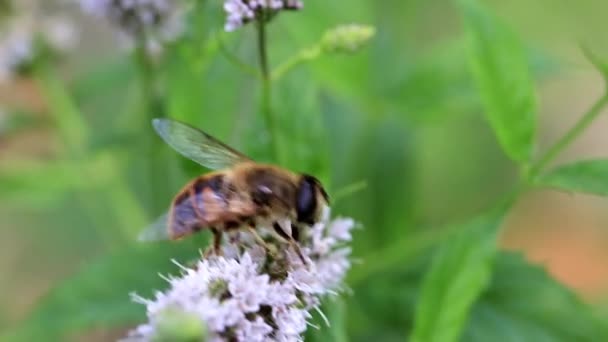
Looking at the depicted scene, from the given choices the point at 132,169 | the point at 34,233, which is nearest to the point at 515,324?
the point at 132,169

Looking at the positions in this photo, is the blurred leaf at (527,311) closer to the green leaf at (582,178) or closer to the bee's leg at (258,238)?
the green leaf at (582,178)

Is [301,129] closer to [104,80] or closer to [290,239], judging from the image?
[290,239]

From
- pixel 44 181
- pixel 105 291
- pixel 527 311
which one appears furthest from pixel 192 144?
pixel 44 181

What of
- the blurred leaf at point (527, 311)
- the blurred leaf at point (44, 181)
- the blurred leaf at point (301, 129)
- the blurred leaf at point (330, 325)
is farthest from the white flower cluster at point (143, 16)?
the blurred leaf at point (527, 311)

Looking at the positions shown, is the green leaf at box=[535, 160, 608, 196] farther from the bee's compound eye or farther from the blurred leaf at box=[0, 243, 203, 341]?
the blurred leaf at box=[0, 243, 203, 341]

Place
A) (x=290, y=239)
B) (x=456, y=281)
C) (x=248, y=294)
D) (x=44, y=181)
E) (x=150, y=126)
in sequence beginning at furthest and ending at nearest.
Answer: (x=44, y=181) → (x=150, y=126) → (x=456, y=281) → (x=290, y=239) → (x=248, y=294)

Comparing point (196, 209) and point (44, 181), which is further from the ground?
point (196, 209)

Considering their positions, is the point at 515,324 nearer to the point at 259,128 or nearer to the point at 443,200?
the point at 259,128
